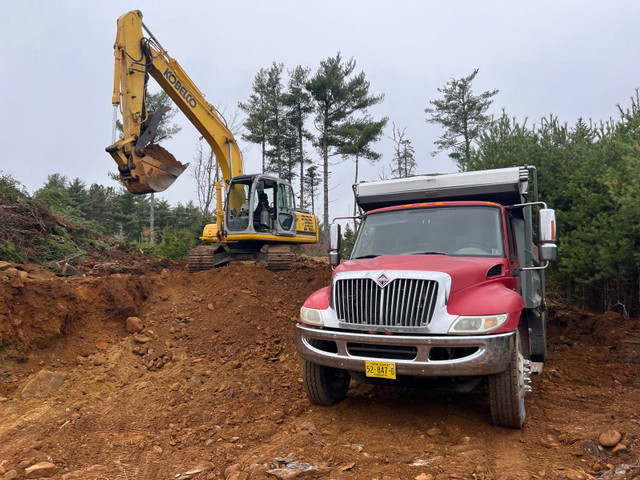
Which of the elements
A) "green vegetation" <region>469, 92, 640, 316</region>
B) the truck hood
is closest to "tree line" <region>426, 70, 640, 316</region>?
"green vegetation" <region>469, 92, 640, 316</region>

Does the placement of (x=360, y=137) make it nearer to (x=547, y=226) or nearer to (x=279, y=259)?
(x=279, y=259)

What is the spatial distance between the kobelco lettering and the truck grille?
898cm

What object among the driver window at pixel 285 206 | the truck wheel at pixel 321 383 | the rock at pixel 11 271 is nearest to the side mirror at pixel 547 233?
the truck wheel at pixel 321 383

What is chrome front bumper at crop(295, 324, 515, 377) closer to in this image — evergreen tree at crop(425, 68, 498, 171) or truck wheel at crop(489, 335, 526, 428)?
truck wheel at crop(489, 335, 526, 428)

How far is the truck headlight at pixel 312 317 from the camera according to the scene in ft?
14.9

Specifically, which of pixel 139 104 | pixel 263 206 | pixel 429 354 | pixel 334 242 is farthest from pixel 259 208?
pixel 429 354

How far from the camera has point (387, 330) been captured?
4113 millimetres

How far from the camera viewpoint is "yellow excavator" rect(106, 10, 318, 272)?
32.1 feet

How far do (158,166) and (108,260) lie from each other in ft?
17.9

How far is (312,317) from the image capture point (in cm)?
460

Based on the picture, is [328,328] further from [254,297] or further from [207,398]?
[254,297]

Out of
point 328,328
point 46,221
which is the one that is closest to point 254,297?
point 328,328

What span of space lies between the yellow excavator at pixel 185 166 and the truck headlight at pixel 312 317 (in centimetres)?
648

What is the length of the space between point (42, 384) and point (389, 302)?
4.76 metres
